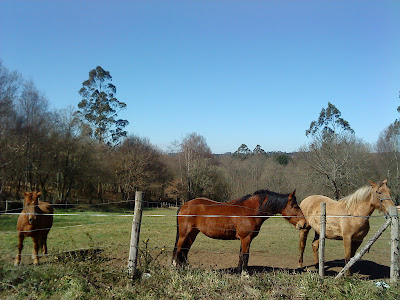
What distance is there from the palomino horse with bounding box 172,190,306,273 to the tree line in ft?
67.1

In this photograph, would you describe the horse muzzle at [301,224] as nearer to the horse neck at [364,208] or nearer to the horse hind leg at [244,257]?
the horse hind leg at [244,257]

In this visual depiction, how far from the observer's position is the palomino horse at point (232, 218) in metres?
6.83

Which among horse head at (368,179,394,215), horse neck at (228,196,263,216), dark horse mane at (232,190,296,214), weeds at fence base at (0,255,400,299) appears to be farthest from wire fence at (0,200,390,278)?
horse head at (368,179,394,215)

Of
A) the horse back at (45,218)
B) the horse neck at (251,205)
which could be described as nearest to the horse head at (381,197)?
the horse neck at (251,205)

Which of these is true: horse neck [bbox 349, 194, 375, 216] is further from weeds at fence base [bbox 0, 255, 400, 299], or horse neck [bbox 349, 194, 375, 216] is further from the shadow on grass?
weeds at fence base [bbox 0, 255, 400, 299]

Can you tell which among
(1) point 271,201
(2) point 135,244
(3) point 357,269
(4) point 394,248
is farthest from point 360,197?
(2) point 135,244

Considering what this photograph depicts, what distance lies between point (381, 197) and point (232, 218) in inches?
142

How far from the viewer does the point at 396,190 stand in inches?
1302

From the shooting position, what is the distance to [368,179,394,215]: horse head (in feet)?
23.5

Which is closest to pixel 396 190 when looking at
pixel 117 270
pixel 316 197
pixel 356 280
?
pixel 316 197

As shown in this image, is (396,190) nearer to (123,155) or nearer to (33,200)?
(123,155)

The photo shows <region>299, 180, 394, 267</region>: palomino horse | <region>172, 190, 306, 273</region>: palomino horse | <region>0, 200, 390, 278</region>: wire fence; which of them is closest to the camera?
<region>172, 190, 306, 273</region>: palomino horse

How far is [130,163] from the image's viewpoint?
3816 cm

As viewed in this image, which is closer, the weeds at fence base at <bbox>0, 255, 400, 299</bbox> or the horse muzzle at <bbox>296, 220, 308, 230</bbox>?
the weeds at fence base at <bbox>0, 255, 400, 299</bbox>
